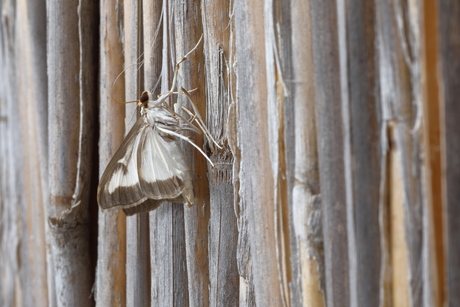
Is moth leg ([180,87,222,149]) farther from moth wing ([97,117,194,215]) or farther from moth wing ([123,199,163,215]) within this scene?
moth wing ([123,199,163,215])

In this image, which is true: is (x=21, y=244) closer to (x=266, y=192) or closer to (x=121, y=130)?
(x=121, y=130)

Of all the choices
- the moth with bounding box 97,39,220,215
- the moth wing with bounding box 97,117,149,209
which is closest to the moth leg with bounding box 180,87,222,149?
the moth with bounding box 97,39,220,215

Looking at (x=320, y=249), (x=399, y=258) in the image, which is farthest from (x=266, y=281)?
(x=399, y=258)

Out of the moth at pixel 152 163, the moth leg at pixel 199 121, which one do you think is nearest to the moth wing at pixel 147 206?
the moth at pixel 152 163

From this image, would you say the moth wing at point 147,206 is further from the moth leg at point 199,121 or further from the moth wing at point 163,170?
the moth leg at point 199,121

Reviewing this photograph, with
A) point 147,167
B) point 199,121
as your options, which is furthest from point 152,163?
point 199,121

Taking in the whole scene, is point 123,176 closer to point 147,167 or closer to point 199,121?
point 147,167

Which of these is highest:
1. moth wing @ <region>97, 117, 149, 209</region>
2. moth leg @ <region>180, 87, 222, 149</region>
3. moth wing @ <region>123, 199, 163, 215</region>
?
moth leg @ <region>180, 87, 222, 149</region>
